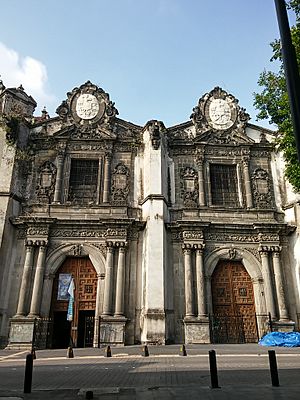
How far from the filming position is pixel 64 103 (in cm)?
1936

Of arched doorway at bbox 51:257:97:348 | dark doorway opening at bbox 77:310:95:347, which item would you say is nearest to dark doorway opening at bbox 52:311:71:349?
arched doorway at bbox 51:257:97:348

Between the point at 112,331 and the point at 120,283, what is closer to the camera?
the point at 112,331

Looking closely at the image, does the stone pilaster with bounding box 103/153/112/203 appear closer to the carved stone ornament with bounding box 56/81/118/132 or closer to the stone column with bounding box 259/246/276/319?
the carved stone ornament with bounding box 56/81/118/132

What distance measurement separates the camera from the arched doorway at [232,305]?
15.6 metres

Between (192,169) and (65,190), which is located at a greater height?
(192,169)

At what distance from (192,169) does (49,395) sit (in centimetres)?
1403

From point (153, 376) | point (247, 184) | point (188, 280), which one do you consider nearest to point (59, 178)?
point (188, 280)

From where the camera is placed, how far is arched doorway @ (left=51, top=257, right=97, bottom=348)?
1573 centimetres

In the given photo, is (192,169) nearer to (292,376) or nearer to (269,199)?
(269,199)

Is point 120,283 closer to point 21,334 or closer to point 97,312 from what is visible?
point 97,312

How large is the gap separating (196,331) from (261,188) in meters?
7.73

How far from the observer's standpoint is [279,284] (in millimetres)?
16156

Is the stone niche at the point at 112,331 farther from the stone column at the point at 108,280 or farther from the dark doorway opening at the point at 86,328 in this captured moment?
the dark doorway opening at the point at 86,328

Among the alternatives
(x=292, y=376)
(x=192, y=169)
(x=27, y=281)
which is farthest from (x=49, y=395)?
(x=192, y=169)
